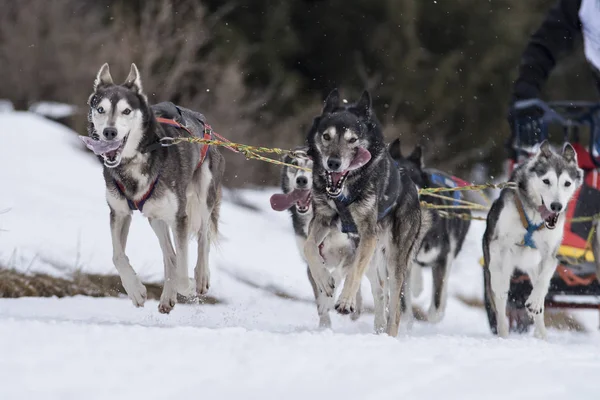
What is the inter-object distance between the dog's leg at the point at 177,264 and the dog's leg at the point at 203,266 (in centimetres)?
30

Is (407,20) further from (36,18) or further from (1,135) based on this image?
(1,135)

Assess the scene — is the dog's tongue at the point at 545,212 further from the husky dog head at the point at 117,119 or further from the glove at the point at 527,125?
the husky dog head at the point at 117,119

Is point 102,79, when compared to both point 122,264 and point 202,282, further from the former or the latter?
point 202,282

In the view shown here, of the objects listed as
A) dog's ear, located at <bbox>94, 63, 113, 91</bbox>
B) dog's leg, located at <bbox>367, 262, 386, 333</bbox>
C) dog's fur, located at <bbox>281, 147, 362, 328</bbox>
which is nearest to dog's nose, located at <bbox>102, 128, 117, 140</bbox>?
dog's ear, located at <bbox>94, 63, 113, 91</bbox>

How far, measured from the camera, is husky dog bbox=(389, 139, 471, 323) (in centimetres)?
601

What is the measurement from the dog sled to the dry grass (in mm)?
1795

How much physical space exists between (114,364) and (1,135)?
236 inches

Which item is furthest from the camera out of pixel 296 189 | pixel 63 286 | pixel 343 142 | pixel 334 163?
pixel 63 286

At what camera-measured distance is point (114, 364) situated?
9.82 ft

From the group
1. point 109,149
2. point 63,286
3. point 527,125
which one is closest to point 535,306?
point 527,125

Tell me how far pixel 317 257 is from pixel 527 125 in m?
1.66

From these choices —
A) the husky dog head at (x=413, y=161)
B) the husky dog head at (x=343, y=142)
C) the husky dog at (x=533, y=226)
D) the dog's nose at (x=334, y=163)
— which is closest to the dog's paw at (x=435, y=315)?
the husky dog head at (x=413, y=161)

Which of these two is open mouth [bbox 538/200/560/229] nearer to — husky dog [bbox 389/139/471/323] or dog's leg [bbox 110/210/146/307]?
husky dog [bbox 389/139/471/323]

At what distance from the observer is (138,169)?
4324 mm
